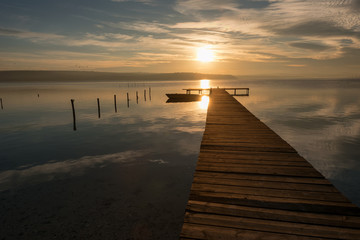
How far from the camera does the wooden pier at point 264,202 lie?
2801 millimetres

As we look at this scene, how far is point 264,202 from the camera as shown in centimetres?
344

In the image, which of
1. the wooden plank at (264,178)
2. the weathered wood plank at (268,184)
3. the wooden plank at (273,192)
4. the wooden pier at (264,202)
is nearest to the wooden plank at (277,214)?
the wooden pier at (264,202)

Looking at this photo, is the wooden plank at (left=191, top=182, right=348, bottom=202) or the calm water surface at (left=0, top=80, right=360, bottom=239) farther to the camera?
the calm water surface at (left=0, top=80, right=360, bottom=239)

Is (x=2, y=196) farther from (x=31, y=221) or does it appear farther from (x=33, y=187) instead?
(x=31, y=221)

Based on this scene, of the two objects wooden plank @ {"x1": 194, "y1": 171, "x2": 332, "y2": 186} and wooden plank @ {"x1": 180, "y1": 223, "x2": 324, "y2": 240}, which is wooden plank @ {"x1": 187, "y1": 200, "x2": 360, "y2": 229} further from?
wooden plank @ {"x1": 194, "y1": 171, "x2": 332, "y2": 186}

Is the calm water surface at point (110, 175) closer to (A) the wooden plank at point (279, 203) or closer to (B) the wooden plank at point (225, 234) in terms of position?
(A) the wooden plank at point (279, 203)

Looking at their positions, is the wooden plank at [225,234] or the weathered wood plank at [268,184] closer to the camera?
the wooden plank at [225,234]

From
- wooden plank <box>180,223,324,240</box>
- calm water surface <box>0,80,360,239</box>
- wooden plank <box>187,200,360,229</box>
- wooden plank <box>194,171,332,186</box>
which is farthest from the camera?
calm water surface <box>0,80,360,239</box>

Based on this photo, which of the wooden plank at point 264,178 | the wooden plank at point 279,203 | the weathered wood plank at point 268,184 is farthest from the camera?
the wooden plank at point 264,178

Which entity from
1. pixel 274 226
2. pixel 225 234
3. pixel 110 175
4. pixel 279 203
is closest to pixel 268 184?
pixel 279 203

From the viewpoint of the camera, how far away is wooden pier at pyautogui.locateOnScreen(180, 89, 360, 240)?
2.80 m

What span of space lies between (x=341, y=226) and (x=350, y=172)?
29.5ft

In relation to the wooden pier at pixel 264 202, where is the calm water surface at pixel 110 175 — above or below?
below

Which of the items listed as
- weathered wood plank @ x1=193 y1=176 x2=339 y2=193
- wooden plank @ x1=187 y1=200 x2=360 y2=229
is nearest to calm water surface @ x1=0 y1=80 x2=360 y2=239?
weathered wood plank @ x1=193 y1=176 x2=339 y2=193
